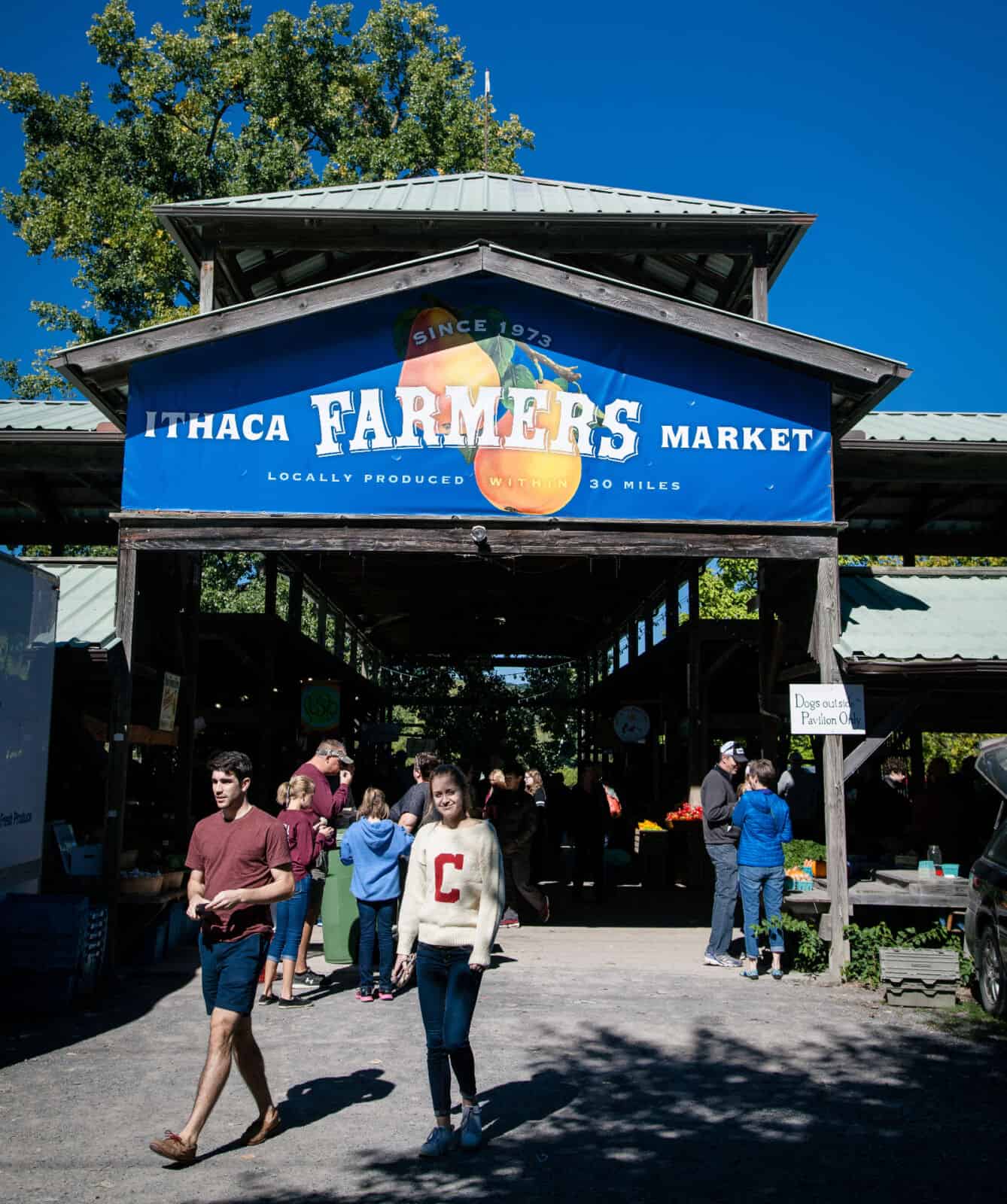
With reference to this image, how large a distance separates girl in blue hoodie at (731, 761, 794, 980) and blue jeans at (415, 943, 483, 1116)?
17.0ft

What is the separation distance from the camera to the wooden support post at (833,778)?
1055cm

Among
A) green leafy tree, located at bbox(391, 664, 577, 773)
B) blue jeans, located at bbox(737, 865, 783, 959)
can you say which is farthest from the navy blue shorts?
green leafy tree, located at bbox(391, 664, 577, 773)

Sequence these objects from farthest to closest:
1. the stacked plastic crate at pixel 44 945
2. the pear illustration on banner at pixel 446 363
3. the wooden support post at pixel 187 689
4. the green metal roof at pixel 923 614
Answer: the wooden support post at pixel 187 689
the pear illustration on banner at pixel 446 363
the green metal roof at pixel 923 614
the stacked plastic crate at pixel 44 945

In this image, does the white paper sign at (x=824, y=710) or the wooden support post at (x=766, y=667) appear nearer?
→ the white paper sign at (x=824, y=710)

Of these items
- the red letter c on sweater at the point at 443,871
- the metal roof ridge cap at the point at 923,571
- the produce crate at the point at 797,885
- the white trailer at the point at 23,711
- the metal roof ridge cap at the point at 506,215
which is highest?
the metal roof ridge cap at the point at 506,215

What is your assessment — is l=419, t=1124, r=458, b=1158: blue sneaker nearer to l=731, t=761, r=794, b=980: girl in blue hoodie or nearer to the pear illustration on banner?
l=731, t=761, r=794, b=980: girl in blue hoodie

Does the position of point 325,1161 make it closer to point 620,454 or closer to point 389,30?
point 620,454

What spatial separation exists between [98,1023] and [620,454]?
671 centimetres

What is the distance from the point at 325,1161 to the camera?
558 centimetres

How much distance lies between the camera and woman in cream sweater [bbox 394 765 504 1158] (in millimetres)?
5750

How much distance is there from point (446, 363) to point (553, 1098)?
7021 mm

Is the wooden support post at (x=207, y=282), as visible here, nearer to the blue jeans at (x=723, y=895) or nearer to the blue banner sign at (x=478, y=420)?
the blue banner sign at (x=478, y=420)

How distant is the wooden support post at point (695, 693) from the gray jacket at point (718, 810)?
19.4ft

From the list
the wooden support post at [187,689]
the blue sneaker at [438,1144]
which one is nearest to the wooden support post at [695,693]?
the wooden support post at [187,689]
